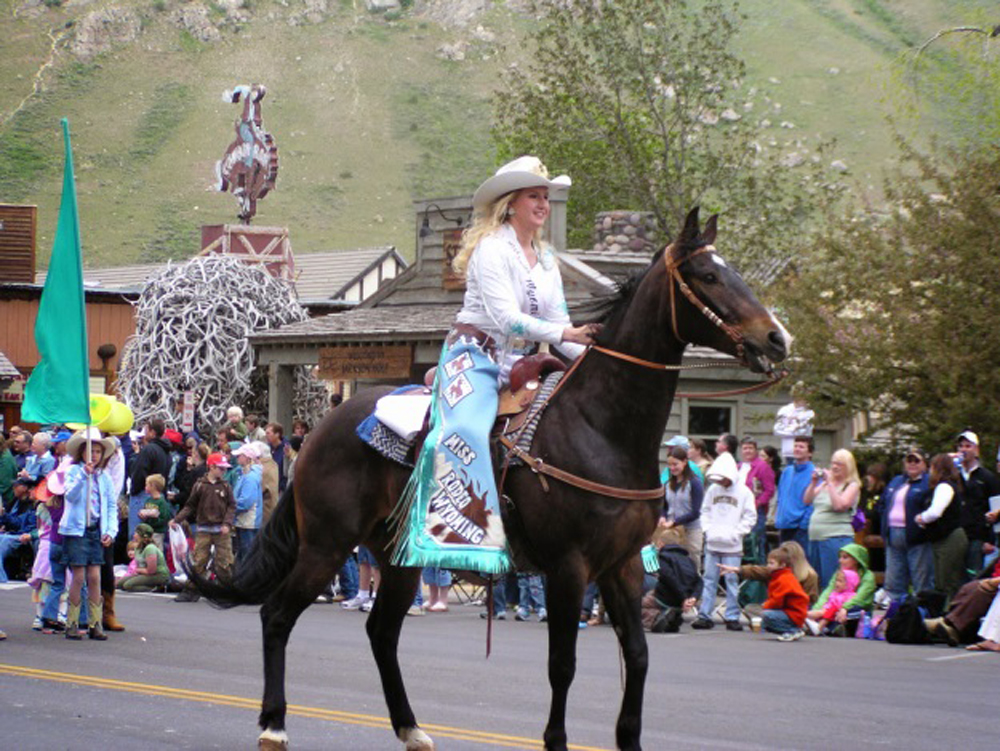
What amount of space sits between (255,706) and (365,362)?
1878 centimetres

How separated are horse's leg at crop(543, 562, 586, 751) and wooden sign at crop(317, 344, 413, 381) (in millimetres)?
20083

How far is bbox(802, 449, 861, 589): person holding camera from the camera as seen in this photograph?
1772 cm

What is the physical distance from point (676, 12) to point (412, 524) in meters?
41.6

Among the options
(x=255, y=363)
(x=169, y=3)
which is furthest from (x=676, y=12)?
(x=169, y=3)

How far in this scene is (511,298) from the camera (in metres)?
8.34

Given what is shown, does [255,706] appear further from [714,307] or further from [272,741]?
[714,307]

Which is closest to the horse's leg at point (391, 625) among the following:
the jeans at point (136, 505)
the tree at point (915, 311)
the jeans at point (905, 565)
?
the jeans at point (905, 565)

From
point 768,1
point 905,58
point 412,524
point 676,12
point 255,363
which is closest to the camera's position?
point 412,524

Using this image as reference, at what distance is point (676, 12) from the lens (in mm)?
48000

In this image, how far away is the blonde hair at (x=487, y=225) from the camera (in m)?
8.59

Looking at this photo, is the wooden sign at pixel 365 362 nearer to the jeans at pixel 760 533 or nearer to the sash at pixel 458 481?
the jeans at pixel 760 533

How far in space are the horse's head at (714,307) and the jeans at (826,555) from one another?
10.3 meters

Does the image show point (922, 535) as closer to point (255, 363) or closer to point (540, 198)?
point (540, 198)

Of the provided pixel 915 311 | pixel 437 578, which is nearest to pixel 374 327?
pixel 437 578
